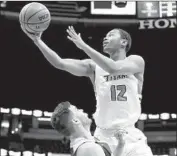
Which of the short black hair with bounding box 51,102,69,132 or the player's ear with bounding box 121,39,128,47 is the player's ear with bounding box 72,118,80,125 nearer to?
the short black hair with bounding box 51,102,69,132

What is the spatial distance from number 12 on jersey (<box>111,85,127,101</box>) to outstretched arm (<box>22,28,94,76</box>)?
39cm

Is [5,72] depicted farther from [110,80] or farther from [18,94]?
[110,80]

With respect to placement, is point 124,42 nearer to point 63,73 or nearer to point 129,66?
point 129,66

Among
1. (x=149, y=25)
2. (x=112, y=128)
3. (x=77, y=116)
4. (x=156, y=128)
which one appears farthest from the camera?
(x=156, y=128)

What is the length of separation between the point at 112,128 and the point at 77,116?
3.22 feet

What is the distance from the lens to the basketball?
16.6 feet

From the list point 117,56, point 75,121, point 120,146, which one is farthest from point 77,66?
point 75,121

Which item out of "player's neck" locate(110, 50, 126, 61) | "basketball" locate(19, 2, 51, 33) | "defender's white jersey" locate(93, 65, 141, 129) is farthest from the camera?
"player's neck" locate(110, 50, 126, 61)

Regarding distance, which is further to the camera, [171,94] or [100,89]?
[171,94]

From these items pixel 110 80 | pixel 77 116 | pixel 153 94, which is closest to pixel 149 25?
pixel 153 94

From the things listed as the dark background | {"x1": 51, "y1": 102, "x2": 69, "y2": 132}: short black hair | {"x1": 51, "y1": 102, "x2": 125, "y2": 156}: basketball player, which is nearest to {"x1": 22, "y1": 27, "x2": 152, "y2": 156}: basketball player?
{"x1": 51, "y1": 102, "x2": 125, "y2": 156}: basketball player

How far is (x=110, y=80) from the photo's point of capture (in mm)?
5121

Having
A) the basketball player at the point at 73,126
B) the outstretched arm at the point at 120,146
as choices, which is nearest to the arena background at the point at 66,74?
the outstretched arm at the point at 120,146

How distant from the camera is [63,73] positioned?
710 inches
